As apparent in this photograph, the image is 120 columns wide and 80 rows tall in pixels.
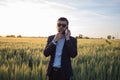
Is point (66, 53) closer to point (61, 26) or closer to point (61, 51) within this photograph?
point (61, 51)

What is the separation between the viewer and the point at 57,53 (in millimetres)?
4105

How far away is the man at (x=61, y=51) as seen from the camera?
159 inches

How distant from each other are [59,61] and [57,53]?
0.42 ft

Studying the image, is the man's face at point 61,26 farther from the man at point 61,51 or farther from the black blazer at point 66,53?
the black blazer at point 66,53

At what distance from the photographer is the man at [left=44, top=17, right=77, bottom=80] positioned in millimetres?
4043

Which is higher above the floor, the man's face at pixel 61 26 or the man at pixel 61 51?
the man's face at pixel 61 26

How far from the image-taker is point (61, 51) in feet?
13.5

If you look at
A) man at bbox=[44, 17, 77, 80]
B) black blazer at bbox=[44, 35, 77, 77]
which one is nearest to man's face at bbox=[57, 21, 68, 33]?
man at bbox=[44, 17, 77, 80]

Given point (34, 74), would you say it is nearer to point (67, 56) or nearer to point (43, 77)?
point (43, 77)

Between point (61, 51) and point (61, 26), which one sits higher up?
point (61, 26)

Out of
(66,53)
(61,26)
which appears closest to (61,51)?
(66,53)

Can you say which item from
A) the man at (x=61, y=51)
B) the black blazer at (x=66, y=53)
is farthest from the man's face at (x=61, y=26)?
the black blazer at (x=66, y=53)

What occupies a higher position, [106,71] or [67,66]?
[67,66]

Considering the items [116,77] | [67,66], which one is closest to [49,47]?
[67,66]
